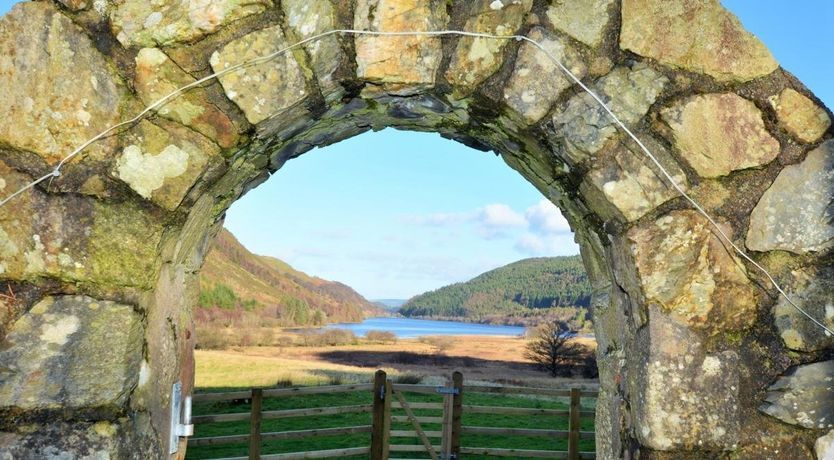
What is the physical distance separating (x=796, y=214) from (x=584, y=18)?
0.96 m

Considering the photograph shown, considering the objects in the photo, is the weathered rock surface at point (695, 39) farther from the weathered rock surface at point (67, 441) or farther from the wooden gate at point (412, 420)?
the wooden gate at point (412, 420)

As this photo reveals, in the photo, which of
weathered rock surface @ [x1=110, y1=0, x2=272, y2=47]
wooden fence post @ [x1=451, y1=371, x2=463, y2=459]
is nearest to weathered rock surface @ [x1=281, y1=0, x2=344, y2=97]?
weathered rock surface @ [x1=110, y1=0, x2=272, y2=47]

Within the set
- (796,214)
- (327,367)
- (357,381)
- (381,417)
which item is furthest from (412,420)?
(327,367)

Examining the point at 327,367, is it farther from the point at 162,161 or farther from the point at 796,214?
the point at 796,214

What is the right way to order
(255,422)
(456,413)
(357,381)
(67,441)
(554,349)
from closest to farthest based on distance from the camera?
(67,441), (255,422), (456,413), (357,381), (554,349)

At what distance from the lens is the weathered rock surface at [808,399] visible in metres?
2.10

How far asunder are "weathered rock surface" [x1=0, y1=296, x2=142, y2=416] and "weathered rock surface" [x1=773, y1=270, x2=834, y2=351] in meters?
2.14

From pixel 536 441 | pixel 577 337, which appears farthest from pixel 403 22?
pixel 577 337

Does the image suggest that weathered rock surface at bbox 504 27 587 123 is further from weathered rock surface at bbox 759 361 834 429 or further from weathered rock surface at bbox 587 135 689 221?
weathered rock surface at bbox 759 361 834 429

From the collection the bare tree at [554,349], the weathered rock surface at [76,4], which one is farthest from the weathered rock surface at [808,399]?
the bare tree at [554,349]

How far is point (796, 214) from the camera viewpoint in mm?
2150

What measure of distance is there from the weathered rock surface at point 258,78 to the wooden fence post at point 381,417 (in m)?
6.23

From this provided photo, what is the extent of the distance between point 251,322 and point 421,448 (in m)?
48.1

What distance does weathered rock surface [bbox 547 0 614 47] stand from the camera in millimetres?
2166
